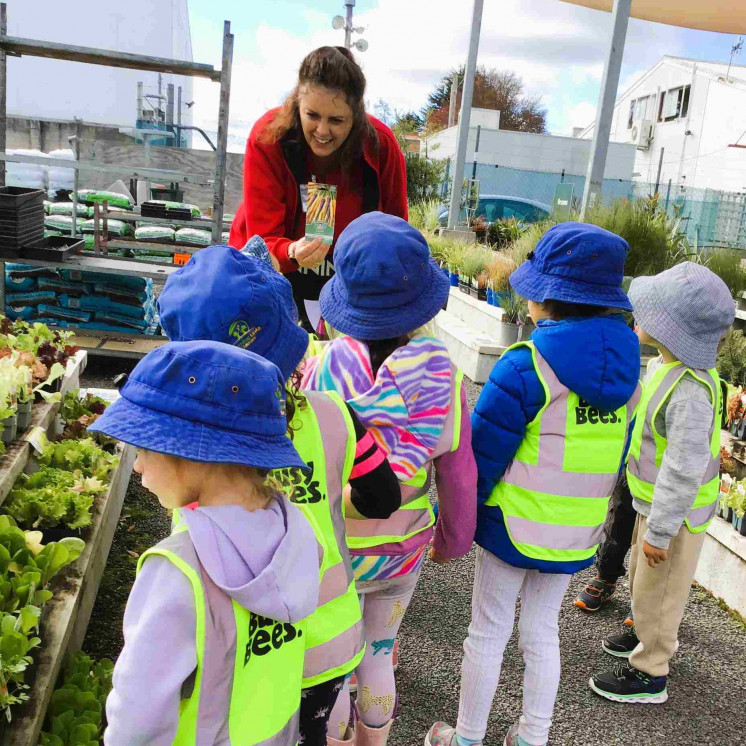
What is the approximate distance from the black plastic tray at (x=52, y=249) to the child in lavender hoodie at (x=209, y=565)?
4629 mm

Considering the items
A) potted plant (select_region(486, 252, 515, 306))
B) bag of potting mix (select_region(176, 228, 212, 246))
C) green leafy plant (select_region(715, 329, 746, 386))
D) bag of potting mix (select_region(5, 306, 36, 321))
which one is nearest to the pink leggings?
green leafy plant (select_region(715, 329, 746, 386))

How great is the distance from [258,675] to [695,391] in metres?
1.78

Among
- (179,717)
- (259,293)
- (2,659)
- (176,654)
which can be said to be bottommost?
(2,659)

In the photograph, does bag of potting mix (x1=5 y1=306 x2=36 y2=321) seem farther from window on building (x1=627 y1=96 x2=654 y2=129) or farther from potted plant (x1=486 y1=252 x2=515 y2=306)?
window on building (x1=627 y1=96 x2=654 y2=129)

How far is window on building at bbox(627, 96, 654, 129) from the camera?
33219 millimetres

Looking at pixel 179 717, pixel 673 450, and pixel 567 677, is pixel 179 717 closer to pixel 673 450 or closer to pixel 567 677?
pixel 673 450

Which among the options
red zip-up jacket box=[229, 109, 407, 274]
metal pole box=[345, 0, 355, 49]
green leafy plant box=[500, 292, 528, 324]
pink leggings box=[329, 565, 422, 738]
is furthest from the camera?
metal pole box=[345, 0, 355, 49]

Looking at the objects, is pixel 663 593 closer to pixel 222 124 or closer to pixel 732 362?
pixel 732 362

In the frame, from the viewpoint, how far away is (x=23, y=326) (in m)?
4.19

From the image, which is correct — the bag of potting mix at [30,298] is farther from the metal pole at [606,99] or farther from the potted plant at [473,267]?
the metal pole at [606,99]

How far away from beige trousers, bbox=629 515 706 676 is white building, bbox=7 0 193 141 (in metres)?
21.9

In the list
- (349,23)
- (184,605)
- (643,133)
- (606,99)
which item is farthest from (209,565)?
(643,133)

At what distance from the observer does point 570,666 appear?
288cm

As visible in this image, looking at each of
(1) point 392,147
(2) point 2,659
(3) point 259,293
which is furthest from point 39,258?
(3) point 259,293
